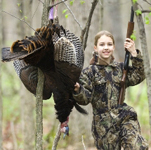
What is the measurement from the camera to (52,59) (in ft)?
12.3

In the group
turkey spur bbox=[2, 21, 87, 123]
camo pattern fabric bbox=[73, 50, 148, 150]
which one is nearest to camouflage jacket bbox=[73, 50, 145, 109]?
camo pattern fabric bbox=[73, 50, 148, 150]

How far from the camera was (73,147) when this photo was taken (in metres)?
7.71

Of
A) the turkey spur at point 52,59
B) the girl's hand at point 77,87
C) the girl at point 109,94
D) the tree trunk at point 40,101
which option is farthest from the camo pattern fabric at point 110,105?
the tree trunk at point 40,101

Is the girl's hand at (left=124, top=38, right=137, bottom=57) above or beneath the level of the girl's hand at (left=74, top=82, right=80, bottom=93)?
above

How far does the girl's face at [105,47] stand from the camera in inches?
184

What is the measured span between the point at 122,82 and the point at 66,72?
1007 mm

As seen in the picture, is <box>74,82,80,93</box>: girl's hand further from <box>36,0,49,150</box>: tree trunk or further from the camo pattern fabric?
<box>36,0,49,150</box>: tree trunk

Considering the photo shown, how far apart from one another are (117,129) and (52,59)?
1504 mm

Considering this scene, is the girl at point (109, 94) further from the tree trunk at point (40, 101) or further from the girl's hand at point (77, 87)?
the tree trunk at point (40, 101)

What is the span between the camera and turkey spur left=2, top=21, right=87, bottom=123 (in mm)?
3346

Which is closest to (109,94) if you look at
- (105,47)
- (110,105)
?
(110,105)

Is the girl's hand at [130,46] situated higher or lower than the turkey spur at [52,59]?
higher

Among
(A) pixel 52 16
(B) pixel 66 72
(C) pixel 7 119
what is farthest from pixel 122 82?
(C) pixel 7 119

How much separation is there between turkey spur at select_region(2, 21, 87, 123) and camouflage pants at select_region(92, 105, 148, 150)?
1.73 ft
